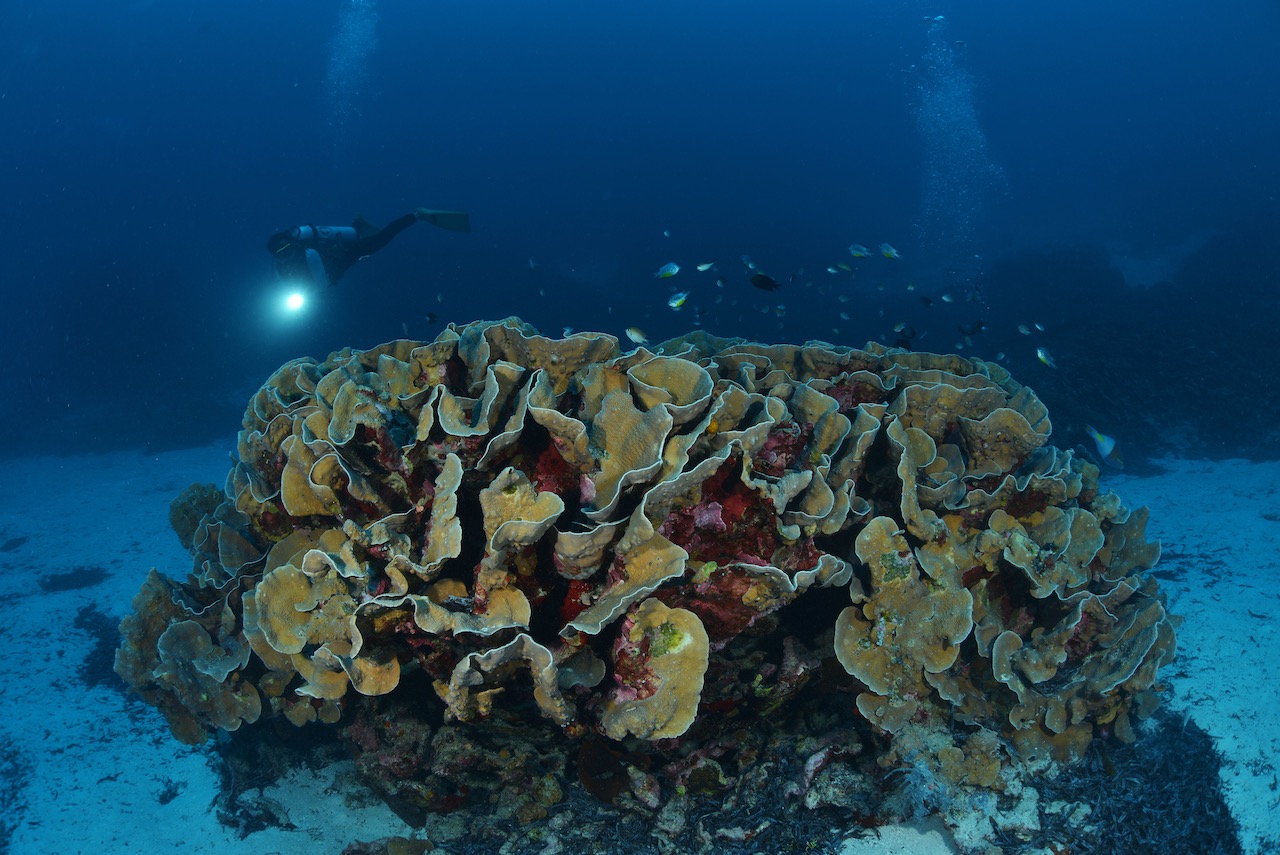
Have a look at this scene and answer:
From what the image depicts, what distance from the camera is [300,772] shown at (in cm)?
468

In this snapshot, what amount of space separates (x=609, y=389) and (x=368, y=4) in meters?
158

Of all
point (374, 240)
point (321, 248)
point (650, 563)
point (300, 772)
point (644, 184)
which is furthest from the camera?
point (644, 184)

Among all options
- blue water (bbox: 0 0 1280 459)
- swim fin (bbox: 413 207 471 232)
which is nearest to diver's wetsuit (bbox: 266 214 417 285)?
swim fin (bbox: 413 207 471 232)

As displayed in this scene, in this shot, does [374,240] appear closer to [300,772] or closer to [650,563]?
[300,772]

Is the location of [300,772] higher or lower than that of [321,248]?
lower

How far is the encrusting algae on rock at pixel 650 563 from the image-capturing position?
3.03m

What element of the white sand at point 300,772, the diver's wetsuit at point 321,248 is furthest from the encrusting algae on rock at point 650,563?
the diver's wetsuit at point 321,248

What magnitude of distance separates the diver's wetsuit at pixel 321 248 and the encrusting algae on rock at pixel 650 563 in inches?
464

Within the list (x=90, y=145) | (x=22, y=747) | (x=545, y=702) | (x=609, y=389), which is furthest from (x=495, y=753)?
(x=90, y=145)

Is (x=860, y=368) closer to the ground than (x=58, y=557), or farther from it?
farther from it

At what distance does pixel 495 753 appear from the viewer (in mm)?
3828

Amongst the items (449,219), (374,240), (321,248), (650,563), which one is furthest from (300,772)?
(449,219)

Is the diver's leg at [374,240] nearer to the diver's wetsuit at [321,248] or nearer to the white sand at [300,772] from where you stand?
the diver's wetsuit at [321,248]

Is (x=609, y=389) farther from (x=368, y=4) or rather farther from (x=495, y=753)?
(x=368, y=4)
